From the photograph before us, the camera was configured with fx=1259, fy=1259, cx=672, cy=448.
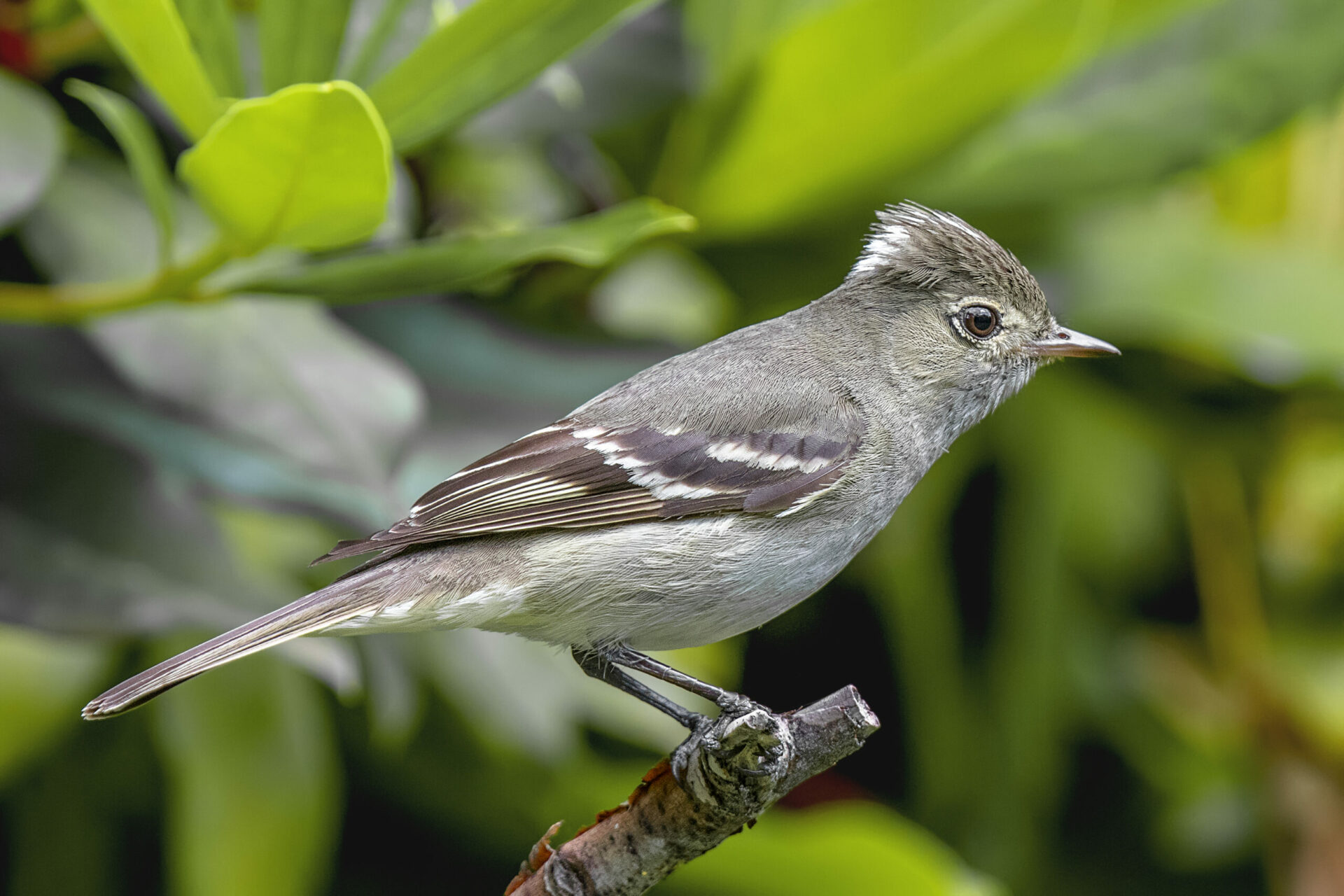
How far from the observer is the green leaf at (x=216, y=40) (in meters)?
1.30

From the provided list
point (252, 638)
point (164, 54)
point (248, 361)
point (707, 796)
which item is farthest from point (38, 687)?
point (707, 796)

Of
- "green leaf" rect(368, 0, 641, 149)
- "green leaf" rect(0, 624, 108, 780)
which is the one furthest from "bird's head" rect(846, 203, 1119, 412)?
"green leaf" rect(0, 624, 108, 780)

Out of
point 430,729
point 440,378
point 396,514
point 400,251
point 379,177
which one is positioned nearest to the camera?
point 379,177

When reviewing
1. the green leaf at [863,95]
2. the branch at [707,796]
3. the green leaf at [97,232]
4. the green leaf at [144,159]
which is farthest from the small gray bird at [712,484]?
the green leaf at [97,232]

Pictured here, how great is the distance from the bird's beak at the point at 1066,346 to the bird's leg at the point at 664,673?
1.80ft

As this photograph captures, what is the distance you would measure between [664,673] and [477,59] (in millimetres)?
683

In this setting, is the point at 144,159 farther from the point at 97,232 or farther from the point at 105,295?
the point at 97,232

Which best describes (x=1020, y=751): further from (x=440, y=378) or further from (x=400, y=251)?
(x=400, y=251)

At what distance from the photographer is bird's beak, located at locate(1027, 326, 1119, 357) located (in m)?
1.47

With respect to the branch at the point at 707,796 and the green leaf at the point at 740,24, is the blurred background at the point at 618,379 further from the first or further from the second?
the branch at the point at 707,796

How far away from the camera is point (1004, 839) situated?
2432 mm

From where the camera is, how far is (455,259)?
1.33 meters

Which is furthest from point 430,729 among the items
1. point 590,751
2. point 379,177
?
point 379,177

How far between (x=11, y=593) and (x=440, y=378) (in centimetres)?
71
